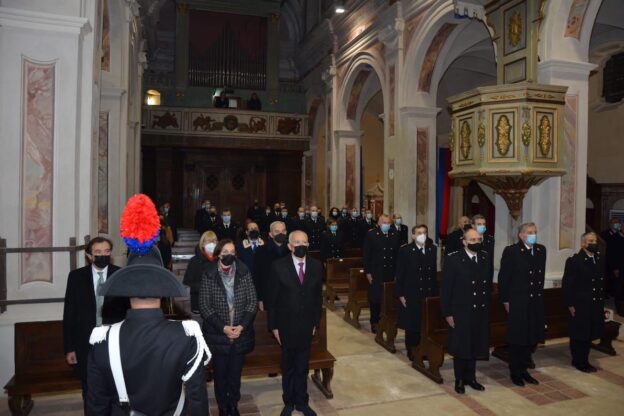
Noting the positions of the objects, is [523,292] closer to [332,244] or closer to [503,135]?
[503,135]

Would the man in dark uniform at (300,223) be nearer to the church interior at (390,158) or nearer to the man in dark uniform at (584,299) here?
the church interior at (390,158)

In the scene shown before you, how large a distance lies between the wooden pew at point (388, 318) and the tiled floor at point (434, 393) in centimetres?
30

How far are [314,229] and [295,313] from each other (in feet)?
28.3

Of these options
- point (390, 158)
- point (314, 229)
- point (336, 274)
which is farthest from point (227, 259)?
point (390, 158)

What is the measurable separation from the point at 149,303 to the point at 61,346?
3142 millimetres

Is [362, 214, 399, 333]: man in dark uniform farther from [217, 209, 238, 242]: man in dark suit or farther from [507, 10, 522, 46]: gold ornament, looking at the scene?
[217, 209, 238, 242]: man in dark suit

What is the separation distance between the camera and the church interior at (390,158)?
4891 millimetres

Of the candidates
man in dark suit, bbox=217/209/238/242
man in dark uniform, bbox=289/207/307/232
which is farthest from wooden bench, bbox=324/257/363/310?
man in dark uniform, bbox=289/207/307/232

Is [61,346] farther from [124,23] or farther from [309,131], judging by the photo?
[309,131]

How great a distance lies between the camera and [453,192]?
18.9 metres

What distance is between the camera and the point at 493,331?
604cm

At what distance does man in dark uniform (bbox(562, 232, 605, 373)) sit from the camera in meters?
5.72

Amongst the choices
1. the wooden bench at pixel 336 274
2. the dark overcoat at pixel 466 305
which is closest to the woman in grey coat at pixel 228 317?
the dark overcoat at pixel 466 305

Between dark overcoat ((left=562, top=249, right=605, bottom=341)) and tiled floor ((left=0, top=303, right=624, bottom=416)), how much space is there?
51 cm
